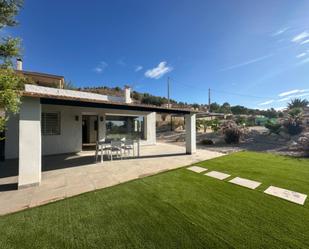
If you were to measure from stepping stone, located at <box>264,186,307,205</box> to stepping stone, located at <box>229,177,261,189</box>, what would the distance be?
375 mm

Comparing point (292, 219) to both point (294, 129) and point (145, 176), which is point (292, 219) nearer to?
point (145, 176)

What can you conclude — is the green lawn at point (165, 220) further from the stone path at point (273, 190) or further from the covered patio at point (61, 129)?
the covered patio at point (61, 129)

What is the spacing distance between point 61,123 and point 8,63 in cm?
722

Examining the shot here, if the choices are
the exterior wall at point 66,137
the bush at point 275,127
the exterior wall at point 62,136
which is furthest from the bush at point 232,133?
the exterior wall at point 66,137

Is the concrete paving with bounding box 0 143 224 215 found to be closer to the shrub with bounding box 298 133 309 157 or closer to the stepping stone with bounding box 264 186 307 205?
the stepping stone with bounding box 264 186 307 205

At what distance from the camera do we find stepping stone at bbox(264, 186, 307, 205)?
13.6 ft

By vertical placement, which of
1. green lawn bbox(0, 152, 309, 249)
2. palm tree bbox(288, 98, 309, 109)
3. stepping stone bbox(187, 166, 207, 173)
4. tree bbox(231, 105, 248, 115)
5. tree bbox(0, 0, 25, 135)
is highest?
tree bbox(231, 105, 248, 115)

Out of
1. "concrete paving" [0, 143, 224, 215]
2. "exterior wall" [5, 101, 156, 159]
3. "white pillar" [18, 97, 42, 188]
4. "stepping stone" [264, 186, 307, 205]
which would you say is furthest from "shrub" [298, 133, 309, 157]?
"white pillar" [18, 97, 42, 188]

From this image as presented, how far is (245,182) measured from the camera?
5.46 m

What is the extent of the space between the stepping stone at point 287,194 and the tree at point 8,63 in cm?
750

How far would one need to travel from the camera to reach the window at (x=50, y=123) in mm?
10936

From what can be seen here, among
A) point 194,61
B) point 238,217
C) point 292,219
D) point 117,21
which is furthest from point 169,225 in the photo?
point 194,61

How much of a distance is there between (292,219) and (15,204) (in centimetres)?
664

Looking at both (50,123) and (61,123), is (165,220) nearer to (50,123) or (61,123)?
(61,123)
